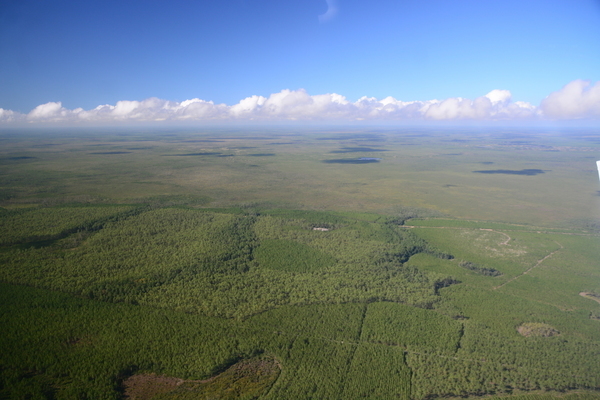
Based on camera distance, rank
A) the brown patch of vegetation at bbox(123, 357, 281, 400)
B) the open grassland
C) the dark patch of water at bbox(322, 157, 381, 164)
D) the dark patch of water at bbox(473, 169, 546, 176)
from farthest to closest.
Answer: the dark patch of water at bbox(322, 157, 381, 164)
the dark patch of water at bbox(473, 169, 546, 176)
the open grassland
the brown patch of vegetation at bbox(123, 357, 281, 400)

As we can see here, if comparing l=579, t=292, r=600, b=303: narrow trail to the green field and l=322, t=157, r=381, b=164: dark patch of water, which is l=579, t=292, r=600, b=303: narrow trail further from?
l=322, t=157, r=381, b=164: dark patch of water

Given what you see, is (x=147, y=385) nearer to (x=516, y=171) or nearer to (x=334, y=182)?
(x=334, y=182)

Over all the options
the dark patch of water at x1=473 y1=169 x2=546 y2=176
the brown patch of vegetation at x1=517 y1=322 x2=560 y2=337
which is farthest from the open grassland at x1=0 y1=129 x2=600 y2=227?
the brown patch of vegetation at x1=517 y1=322 x2=560 y2=337

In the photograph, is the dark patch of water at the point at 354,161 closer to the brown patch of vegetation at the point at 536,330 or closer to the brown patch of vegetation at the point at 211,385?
the brown patch of vegetation at the point at 536,330

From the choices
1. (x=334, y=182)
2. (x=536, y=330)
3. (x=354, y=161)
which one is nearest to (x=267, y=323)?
(x=536, y=330)

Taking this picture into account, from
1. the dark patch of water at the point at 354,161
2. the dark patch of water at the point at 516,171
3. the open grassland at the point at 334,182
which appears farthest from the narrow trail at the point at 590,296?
the dark patch of water at the point at 354,161

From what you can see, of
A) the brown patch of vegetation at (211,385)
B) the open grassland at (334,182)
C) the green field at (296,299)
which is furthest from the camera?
the open grassland at (334,182)

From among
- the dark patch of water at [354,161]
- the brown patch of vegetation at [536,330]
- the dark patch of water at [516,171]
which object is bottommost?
the brown patch of vegetation at [536,330]
